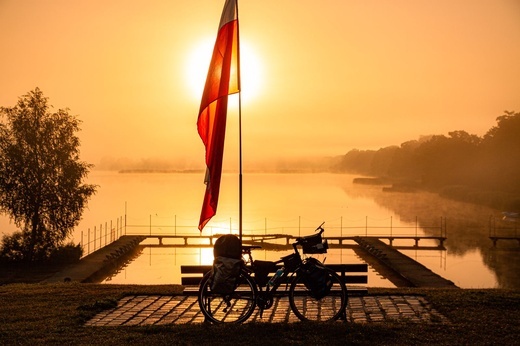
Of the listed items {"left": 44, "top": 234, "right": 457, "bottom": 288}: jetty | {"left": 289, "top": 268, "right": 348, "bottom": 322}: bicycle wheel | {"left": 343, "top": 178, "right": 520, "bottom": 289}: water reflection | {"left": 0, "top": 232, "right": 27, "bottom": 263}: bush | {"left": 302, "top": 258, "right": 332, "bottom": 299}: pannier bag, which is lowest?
{"left": 343, "top": 178, "right": 520, "bottom": 289}: water reflection

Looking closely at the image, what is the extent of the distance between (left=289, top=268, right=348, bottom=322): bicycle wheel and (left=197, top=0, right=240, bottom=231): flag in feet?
8.01

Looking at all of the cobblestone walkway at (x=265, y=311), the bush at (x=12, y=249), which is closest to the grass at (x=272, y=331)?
the cobblestone walkway at (x=265, y=311)

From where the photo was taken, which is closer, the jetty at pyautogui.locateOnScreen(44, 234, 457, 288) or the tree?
the jetty at pyautogui.locateOnScreen(44, 234, 457, 288)

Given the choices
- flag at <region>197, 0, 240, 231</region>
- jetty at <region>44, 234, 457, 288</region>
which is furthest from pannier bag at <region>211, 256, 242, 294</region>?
jetty at <region>44, 234, 457, 288</region>

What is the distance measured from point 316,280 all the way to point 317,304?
1.90 metres

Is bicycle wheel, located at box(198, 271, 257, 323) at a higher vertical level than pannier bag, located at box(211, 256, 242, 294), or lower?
lower

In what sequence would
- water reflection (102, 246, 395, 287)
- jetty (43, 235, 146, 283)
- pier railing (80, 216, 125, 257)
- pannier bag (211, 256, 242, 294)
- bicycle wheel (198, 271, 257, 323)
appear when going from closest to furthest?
pannier bag (211, 256, 242, 294)
bicycle wheel (198, 271, 257, 323)
jetty (43, 235, 146, 283)
water reflection (102, 246, 395, 287)
pier railing (80, 216, 125, 257)

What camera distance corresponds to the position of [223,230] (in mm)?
94125

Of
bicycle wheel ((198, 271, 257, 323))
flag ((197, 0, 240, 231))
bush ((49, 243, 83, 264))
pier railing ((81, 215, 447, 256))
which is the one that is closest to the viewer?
bicycle wheel ((198, 271, 257, 323))

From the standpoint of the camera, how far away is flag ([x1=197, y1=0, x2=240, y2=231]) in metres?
13.3

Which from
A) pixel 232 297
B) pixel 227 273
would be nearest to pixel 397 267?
pixel 232 297

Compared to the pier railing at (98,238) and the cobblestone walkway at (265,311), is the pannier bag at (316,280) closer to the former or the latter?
the cobblestone walkway at (265,311)

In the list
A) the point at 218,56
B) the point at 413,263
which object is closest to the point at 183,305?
the point at 218,56

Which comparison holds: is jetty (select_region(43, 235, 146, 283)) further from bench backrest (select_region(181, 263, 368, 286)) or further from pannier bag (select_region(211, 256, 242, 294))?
pannier bag (select_region(211, 256, 242, 294))
